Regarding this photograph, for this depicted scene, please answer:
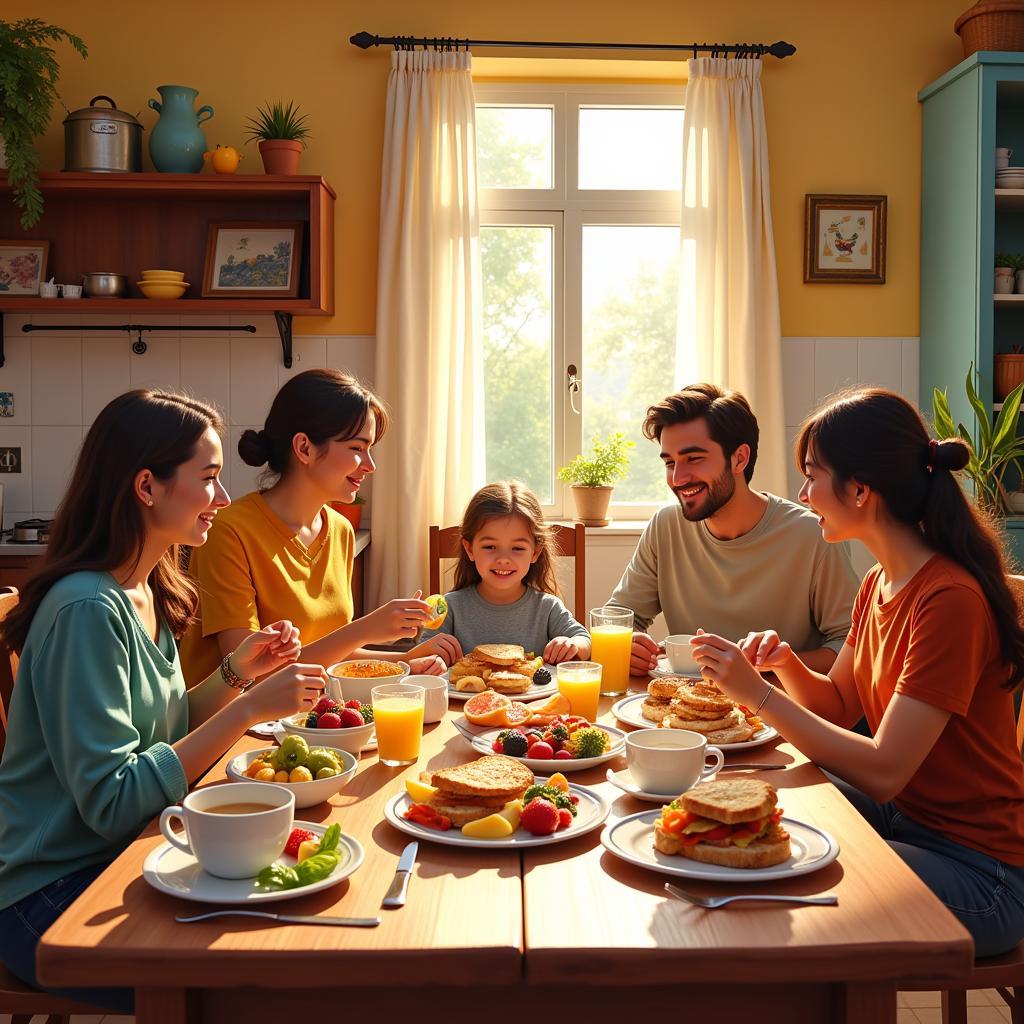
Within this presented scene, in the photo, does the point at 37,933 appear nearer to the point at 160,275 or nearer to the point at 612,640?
the point at 612,640

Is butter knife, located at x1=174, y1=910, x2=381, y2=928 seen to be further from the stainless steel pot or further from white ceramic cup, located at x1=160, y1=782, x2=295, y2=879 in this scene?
the stainless steel pot

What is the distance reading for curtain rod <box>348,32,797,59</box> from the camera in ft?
13.0

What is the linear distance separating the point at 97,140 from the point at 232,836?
128 inches

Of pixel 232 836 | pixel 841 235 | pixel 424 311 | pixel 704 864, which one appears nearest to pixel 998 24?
pixel 841 235

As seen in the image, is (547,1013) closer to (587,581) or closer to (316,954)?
(316,954)

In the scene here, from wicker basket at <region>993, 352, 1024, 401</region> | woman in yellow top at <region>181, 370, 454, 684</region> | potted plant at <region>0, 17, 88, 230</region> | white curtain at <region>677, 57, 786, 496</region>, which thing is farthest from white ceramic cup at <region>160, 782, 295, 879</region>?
wicker basket at <region>993, 352, 1024, 401</region>

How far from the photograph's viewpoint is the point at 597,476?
405 cm

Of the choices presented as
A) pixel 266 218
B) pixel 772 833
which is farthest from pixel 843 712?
pixel 266 218

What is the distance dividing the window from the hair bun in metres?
1.95

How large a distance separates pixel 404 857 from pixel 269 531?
124cm

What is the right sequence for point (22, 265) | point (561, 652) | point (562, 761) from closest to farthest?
point (562, 761)
point (561, 652)
point (22, 265)

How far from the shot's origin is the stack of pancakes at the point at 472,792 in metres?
1.36

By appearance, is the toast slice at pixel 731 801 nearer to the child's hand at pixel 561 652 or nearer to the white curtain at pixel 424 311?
the child's hand at pixel 561 652

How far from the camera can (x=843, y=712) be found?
1.99 meters
